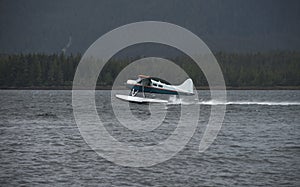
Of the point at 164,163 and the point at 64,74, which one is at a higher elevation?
the point at 64,74

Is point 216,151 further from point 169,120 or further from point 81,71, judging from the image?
point 81,71

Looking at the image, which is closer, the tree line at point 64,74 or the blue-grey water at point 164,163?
the blue-grey water at point 164,163

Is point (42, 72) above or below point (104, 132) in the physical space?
above

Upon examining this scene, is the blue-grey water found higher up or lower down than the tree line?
lower down

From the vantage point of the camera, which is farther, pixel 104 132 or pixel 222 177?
pixel 104 132

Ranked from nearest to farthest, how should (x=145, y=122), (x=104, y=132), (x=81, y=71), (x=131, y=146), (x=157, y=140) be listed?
(x=131, y=146), (x=157, y=140), (x=104, y=132), (x=145, y=122), (x=81, y=71)

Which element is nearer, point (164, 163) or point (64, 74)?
point (164, 163)

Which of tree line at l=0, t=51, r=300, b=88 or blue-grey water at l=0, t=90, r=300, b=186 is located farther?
tree line at l=0, t=51, r=300, b=88

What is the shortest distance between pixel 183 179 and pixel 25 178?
736 centimetres

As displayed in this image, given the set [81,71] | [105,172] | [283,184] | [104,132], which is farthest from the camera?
[81,71]

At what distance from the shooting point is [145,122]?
49.2 meters

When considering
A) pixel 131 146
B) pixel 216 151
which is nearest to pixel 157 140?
pixel 131 146

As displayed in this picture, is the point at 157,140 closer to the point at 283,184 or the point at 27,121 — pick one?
the point at 283,184

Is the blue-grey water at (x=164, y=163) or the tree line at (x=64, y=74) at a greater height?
the tree line at (x=64, y=74)
